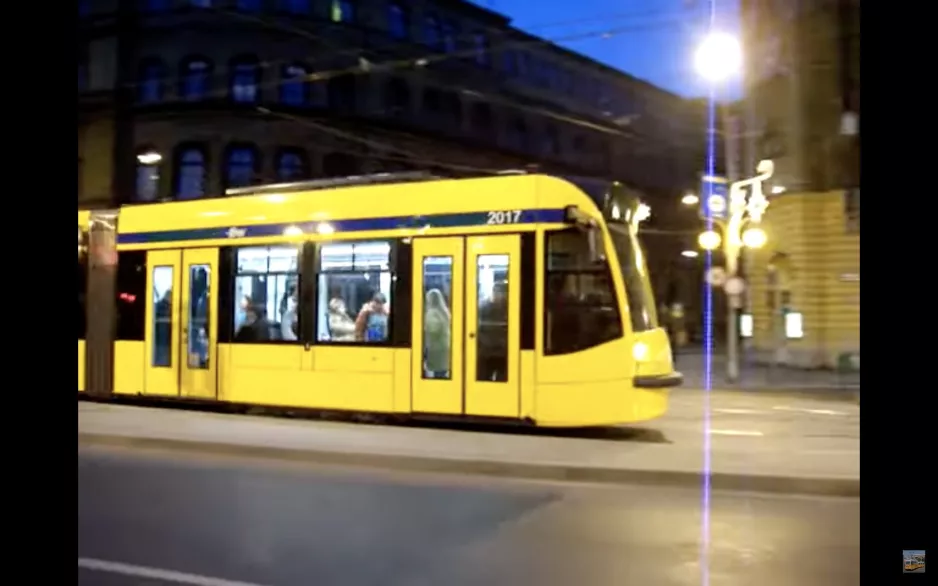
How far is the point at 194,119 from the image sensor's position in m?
35.9

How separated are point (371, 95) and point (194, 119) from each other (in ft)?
24.0

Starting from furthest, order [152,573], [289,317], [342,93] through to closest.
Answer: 1. [342,93]
2. [289,317]
3. [152,573]

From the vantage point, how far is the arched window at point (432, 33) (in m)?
40.9

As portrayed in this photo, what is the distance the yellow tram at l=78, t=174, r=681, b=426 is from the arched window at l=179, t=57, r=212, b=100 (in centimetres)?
2140

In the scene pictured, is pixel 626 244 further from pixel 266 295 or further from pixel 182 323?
pixel 182 323

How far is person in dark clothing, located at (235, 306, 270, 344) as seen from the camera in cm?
1376

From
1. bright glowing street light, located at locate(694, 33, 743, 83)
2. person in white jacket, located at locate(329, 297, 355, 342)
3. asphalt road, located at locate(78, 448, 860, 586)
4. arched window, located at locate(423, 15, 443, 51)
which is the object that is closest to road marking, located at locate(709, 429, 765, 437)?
asphalt road, located at locate(78, 448, 860, 586)

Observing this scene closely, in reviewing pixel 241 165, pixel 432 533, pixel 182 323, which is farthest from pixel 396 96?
pixel 432 533

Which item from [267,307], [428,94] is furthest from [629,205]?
[428,94]

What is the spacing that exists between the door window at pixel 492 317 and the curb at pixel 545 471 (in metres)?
2.02

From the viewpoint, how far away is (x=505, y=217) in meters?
11.9

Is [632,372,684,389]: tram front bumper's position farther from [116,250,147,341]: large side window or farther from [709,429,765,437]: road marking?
[116,250,147,341]: large side window

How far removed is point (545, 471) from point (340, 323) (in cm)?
452

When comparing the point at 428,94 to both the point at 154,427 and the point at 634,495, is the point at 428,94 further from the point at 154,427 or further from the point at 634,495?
the point at 634,495
